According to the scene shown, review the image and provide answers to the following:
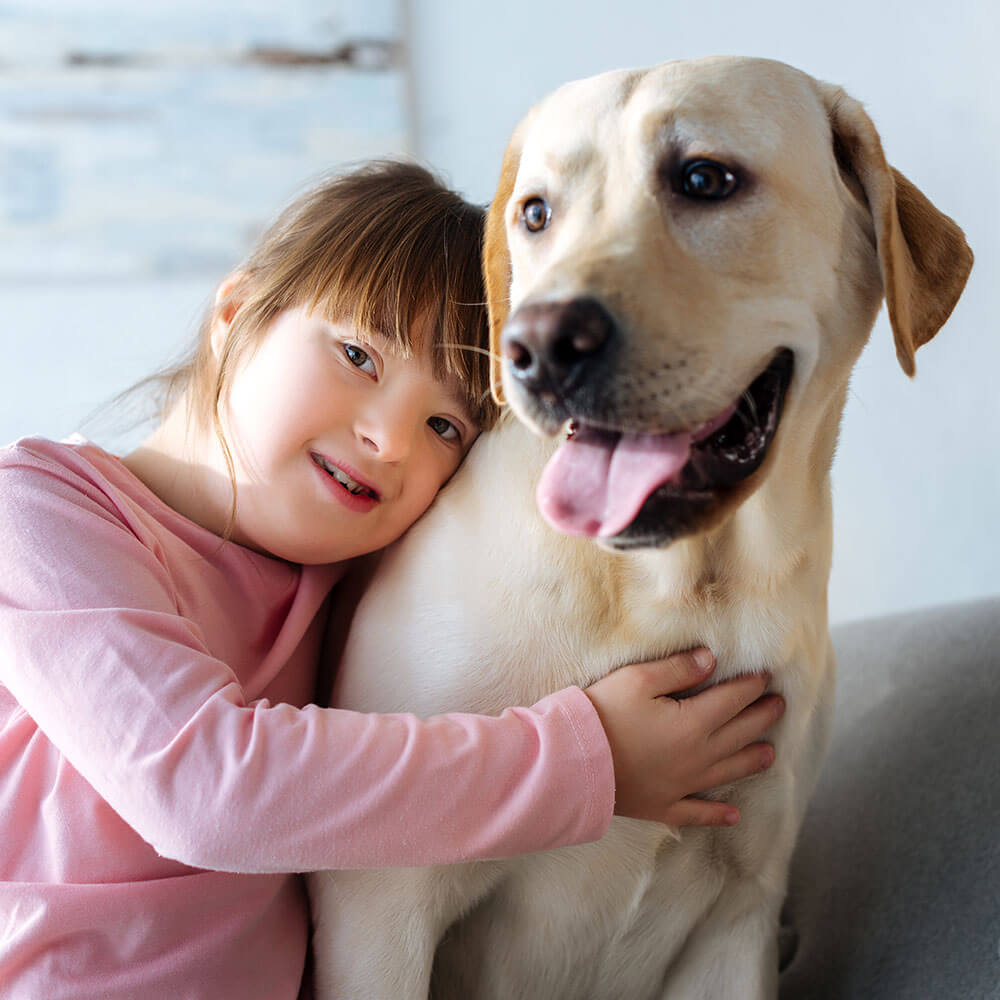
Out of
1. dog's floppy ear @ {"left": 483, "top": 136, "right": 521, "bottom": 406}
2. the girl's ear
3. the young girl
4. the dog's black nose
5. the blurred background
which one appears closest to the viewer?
the dog's black nose

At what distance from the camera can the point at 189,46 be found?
8.87 ft

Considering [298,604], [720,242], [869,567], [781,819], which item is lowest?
[869,567]

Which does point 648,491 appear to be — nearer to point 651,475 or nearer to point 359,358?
point 651,475

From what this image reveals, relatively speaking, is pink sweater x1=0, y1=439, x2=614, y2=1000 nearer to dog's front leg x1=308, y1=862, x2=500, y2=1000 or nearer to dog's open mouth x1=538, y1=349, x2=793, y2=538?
dog's front leg x1=308, y1=862, x2=500, y2=1000

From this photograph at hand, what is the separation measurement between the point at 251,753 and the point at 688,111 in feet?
2.09

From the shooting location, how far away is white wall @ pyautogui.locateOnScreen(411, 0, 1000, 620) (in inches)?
65.8

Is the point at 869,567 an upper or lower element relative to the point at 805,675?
lower

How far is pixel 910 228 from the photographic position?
980 millimetres

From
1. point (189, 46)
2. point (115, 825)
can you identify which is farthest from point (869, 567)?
point (189, 46)

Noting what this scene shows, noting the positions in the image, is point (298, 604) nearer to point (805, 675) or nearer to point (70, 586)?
point (70, 586)

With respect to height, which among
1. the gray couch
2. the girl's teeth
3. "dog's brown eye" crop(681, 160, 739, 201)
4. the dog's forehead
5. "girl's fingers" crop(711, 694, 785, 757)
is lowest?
the gray couch

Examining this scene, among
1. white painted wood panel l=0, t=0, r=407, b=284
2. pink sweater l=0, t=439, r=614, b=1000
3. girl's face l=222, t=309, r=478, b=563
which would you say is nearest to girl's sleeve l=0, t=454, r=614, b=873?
pink sweater l=0, t=439, r=614, b=1000

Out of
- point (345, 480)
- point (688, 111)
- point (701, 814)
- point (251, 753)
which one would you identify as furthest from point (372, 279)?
point (701, 814)

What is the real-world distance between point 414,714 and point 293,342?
41 centimetres
